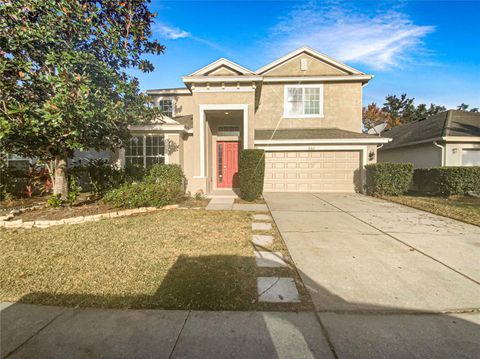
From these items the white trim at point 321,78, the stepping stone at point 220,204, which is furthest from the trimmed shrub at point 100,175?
the white trim at point 321,78

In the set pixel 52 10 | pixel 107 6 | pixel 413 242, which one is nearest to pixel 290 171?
pixel 413 242

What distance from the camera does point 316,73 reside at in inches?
536

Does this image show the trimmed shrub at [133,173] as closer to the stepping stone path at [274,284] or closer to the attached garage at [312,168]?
the attached garage at [312,168]

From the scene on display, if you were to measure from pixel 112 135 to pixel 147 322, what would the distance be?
634cm

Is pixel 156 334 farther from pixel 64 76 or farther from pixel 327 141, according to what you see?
pixel 327 141

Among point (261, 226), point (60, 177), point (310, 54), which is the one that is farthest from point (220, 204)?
point (310, 54)

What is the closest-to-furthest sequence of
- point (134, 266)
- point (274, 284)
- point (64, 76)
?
point (274, 284) < point (134, 266) < point (64, 76)

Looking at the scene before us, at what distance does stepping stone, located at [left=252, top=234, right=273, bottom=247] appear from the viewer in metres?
4.30

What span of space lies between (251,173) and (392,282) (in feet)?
19.5

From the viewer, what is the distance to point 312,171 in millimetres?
11391

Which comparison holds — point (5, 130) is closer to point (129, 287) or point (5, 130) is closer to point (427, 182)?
point (129, 287)

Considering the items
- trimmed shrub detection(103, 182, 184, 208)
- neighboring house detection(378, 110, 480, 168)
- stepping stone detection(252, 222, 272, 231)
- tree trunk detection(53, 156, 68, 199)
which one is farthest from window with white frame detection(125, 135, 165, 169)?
neighboring house detection(378, 110, 480, 168)

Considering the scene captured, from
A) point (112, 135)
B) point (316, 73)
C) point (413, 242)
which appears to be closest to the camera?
point (413, 242)

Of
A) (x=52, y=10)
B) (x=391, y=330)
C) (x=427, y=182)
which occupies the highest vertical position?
(x=52, y=10)
